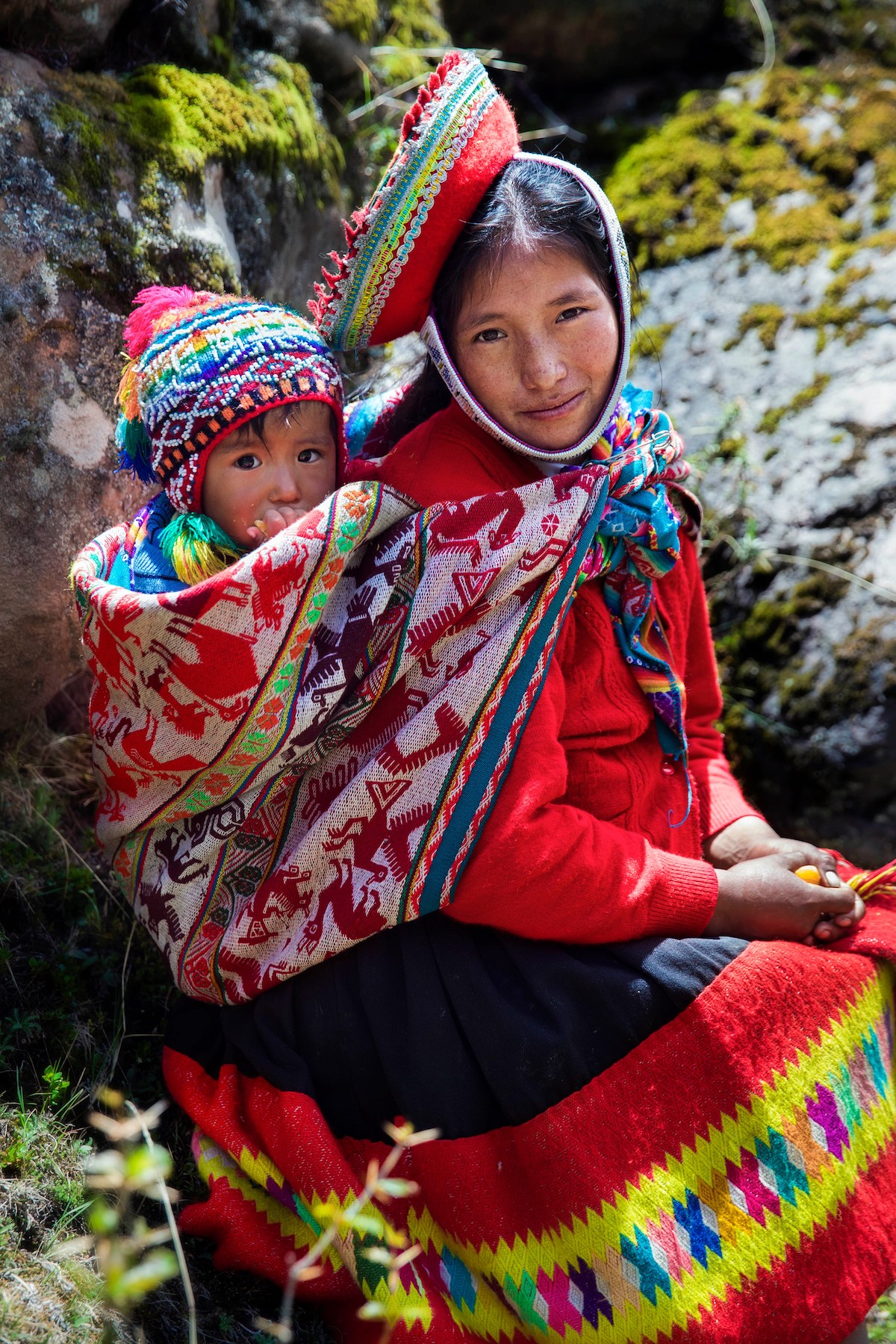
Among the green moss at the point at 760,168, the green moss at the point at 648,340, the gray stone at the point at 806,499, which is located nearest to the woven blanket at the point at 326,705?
the gray stone at the point at 806,499

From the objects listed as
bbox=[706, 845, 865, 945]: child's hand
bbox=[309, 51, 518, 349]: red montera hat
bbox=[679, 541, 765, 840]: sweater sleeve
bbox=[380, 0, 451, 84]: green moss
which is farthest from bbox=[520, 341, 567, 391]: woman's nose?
bbox=[380, 0, 451, 84]: green moss

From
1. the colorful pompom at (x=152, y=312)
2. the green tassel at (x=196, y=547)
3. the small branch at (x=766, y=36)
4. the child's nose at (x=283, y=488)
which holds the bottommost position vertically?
the green tassel at (x=196, y=547)

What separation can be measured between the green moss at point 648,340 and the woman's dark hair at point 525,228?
1570 millimetres

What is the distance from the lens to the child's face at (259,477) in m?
2.28

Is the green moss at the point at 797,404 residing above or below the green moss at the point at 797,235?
below

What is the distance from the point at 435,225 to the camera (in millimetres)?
2248

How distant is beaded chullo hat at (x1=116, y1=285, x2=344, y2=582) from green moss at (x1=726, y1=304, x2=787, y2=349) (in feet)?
6.40

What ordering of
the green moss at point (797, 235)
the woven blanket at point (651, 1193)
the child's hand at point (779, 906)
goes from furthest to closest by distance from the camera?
the green moss at point (797, 235), the child's hand at point (779, 906), the woven blanket at point (651, 1193)

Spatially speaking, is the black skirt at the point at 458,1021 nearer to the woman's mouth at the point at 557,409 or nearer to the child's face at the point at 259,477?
the child's face at the point at 259,477

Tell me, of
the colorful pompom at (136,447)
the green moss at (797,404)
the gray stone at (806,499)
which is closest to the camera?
the colorful pompom at (136,447)

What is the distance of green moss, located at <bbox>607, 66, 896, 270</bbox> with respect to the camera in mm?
3871

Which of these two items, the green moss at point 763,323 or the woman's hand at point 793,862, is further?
the green moss at point 763,323

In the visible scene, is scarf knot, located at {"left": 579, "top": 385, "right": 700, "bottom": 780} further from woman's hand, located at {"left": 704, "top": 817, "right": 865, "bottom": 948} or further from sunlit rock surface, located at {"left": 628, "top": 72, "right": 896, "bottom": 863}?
sunlit rock surface, located at {"left": 628, "top": 72, "right": 896, "bottom": 863}

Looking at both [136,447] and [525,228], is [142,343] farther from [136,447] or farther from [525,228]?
[525,228]
